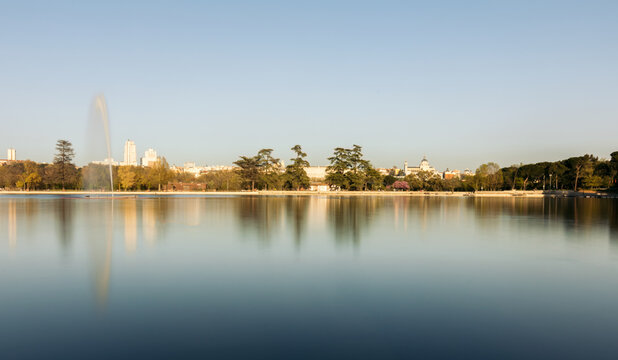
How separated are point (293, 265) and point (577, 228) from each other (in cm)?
2061

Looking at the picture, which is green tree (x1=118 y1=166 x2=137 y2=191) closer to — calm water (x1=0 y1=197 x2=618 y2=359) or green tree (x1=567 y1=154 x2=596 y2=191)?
calm water (x1=0 y1=197 x2=618 y2=359)

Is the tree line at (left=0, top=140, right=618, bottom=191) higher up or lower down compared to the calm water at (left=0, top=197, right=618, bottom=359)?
higher up

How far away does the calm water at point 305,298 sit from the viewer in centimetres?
721

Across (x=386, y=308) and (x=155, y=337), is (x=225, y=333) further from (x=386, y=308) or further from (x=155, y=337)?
(x=386, y=308)

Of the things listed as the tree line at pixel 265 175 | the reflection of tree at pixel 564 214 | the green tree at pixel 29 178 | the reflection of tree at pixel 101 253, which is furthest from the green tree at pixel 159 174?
the reflection of tree at pixel 564 214

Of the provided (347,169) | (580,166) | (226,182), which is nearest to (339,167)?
(347,169)

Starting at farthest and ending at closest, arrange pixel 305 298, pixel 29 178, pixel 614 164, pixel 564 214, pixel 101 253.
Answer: pixel 29 178, pixel 614 164, pixel 564 214, pixel 101 253, pixel 305 298

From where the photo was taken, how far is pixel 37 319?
8461 mm

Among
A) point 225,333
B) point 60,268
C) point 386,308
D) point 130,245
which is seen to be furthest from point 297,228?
point 225,333

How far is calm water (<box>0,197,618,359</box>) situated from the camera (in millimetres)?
7207

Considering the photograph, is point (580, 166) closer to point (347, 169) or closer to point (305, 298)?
point (347, 169)

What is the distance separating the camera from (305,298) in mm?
10008

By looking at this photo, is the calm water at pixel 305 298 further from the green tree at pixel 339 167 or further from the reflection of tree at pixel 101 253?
the green tree at pixel 339 167

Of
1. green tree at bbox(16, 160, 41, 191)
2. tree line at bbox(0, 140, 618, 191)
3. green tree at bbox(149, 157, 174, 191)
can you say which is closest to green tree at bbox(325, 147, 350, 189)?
tree line at bbox(0, 140, 618, 191)
